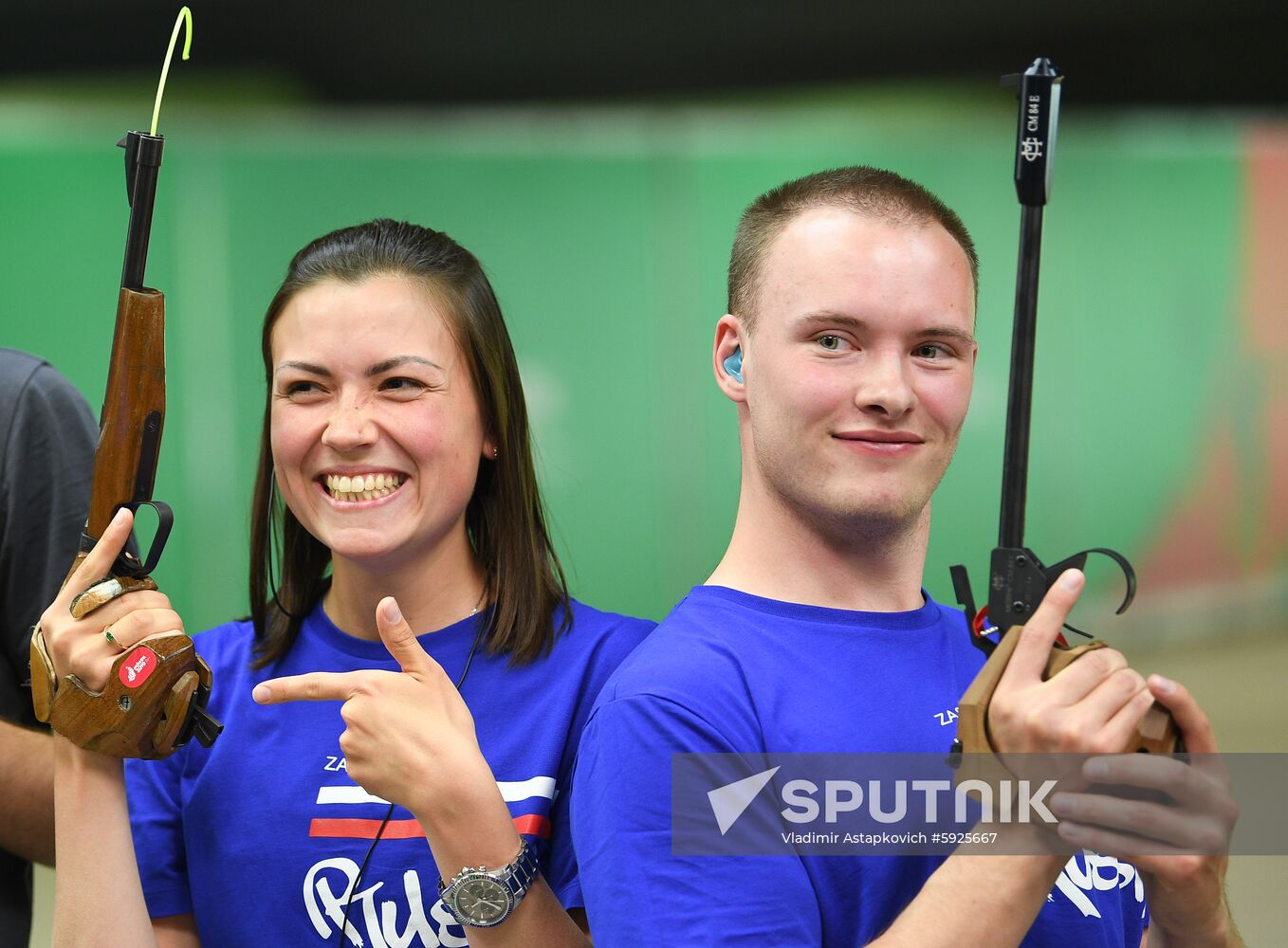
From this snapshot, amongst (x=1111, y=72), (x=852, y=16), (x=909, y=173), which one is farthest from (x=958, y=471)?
(x=1111, y=72)

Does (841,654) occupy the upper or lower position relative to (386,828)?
upper

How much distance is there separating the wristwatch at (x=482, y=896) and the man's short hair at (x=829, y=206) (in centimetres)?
62

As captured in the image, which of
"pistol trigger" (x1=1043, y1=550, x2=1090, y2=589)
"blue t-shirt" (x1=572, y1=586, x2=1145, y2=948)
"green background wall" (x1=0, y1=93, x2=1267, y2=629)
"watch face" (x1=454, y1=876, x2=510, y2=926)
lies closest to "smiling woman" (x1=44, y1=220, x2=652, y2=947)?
"watch face" (x1=454, y1=876, x2=510, y2=926)

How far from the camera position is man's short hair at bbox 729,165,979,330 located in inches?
60.6

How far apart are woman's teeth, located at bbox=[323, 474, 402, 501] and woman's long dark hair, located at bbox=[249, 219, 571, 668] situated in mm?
160

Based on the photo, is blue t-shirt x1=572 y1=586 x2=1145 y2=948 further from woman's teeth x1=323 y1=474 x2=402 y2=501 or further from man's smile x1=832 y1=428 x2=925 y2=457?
woman's teeth x1=323 y1=474 x2=402 y2=501

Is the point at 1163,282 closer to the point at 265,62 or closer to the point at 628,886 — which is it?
the point at 265,62

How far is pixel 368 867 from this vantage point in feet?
5.15

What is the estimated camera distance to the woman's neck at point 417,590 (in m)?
1.74

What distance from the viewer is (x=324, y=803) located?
1.62 meters

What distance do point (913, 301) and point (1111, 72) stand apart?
22.8ft

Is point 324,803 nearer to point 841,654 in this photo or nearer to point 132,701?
point 132,701

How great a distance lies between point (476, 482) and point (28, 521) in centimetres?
56

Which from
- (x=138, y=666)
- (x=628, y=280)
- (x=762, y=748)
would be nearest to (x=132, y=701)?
(x=138, y=666)
